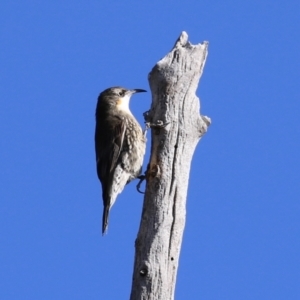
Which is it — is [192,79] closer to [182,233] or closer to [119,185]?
[182,233]

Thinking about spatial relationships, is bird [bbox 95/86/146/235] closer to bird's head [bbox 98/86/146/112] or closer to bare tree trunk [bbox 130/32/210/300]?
bird's head [bbox 98/86/146/112]

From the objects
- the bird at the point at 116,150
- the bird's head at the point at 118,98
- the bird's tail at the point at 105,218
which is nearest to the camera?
the bird's tail at the point at 105,218

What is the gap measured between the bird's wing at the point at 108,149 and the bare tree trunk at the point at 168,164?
1535 millimetres

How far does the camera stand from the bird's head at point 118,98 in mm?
8742

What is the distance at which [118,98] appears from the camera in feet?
28.7

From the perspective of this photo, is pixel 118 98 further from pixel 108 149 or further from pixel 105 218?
pixel 105 218

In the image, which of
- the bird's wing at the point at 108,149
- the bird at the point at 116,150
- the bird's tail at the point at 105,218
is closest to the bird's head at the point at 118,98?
the bird at the point at 116,150

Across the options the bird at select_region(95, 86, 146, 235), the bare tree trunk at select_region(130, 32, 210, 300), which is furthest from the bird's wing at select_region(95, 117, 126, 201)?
the bare tree trunk at select_region(130, 32, 210, 300)

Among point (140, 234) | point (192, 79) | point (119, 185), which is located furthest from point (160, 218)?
point (119, 185)

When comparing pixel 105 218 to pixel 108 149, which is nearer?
pixel 105 218

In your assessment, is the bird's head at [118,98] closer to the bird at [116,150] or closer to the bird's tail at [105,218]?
the bird at [116,150]

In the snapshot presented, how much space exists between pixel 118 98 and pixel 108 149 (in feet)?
2.19

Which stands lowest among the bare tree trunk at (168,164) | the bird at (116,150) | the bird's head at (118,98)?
the bare tree trunk at (168,164)

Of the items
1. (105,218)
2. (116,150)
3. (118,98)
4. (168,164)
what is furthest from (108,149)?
(168,164)
